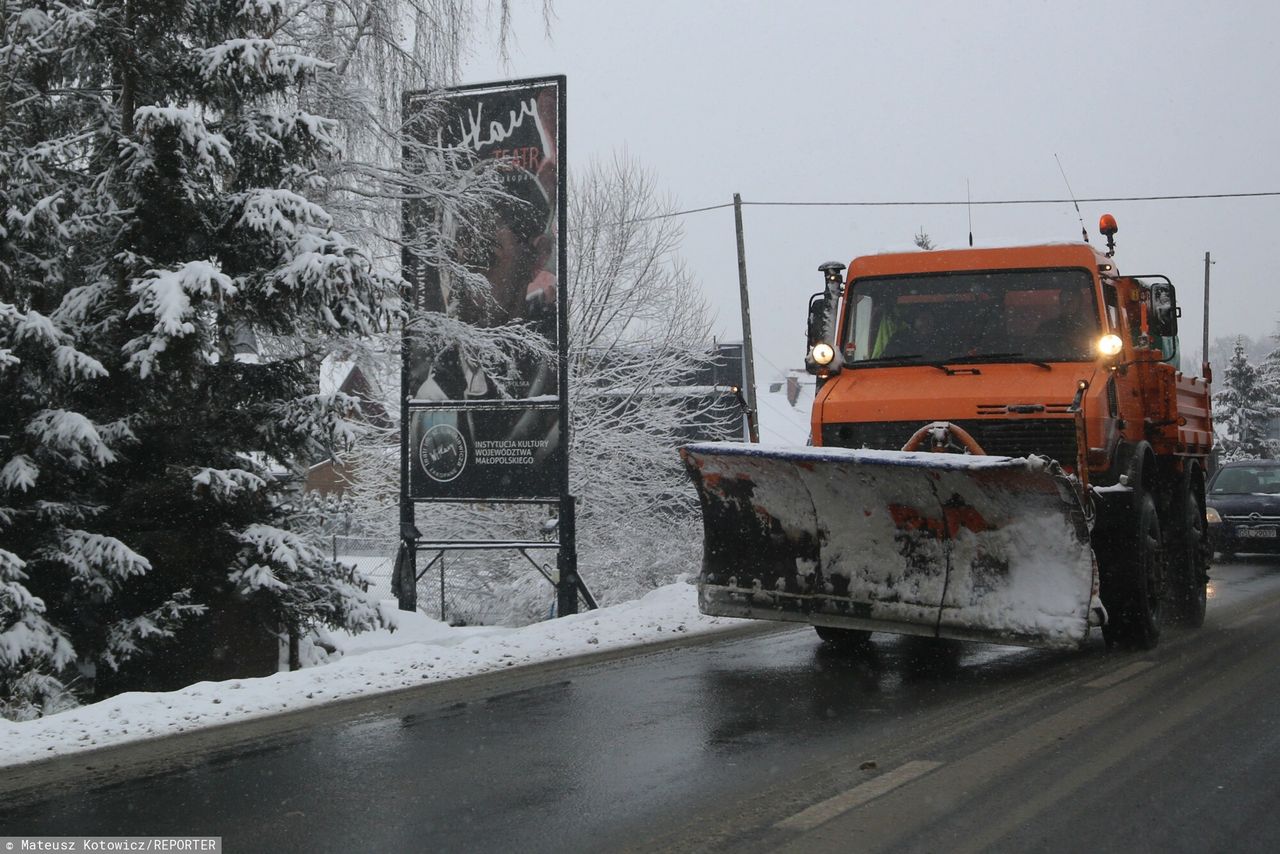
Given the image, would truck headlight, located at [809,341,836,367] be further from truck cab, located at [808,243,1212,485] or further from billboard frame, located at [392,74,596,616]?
billboard frame, located at [392,74,596,616]

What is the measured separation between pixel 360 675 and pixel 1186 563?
6.28 meters

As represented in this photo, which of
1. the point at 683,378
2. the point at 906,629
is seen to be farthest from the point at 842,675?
the point at 683,378

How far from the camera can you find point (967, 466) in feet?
21.4

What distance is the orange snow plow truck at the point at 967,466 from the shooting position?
6836mm

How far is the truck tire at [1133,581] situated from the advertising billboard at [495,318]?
19.0ft

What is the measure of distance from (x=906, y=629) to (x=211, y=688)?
3947 mm

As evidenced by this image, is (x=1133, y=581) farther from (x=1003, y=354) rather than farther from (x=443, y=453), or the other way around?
(x=443, y=453)

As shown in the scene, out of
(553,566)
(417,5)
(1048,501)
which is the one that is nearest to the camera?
(1048,501)

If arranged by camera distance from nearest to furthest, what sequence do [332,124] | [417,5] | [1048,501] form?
1. [1048,501]
2. [332,124]
3. [417,5]

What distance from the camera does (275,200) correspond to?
8.58 metres

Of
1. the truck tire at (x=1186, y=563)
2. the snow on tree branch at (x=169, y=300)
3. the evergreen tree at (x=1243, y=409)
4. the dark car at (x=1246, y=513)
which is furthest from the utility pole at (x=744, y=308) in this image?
the evergreen tree at (x=1243, y=409)

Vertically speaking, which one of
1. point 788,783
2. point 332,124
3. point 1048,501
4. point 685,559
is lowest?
point 685,559

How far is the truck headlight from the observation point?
8.45m

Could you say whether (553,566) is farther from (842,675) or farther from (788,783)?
(788,783)
